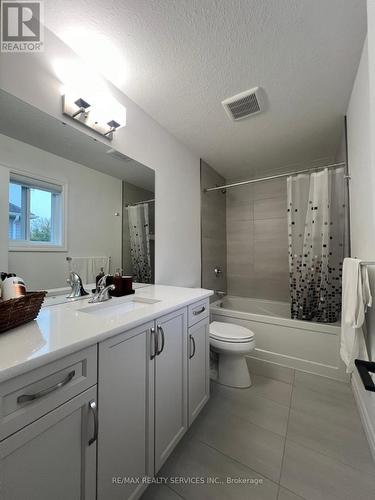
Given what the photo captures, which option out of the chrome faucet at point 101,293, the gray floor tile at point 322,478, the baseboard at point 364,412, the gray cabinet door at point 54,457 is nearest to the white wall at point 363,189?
the baseboard at point 364,412

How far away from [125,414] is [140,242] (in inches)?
47.1

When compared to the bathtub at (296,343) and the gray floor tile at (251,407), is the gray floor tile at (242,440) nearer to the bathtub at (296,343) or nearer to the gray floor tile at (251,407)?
the gray floor tile at (251,407)

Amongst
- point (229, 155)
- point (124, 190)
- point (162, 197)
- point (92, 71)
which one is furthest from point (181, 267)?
point (92, 71)

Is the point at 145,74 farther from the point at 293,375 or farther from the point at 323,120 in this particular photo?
the point at 293,375

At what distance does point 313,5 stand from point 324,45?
27 cm

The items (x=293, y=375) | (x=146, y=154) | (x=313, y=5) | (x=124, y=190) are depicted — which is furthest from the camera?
(x=293, y=375)

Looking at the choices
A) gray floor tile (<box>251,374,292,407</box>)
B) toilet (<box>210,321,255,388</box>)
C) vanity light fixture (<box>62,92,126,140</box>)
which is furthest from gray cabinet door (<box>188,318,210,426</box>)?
vanity light fixture (<box>62,92,126,140</box>)

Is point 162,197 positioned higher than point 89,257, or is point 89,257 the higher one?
point 162,197

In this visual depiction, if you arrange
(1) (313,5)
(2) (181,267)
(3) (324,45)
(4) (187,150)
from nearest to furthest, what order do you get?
(1) (313,5) → (3) (324,45) → (2) (181,267) → (4) (187,150)

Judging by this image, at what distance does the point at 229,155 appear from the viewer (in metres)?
2.59

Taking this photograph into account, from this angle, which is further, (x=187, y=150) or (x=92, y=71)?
(x=187, y=150)

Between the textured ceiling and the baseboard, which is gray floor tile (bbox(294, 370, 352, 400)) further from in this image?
the textured ceiling

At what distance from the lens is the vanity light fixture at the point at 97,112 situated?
124 centimetres

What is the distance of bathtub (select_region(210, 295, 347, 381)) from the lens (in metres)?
1.89
